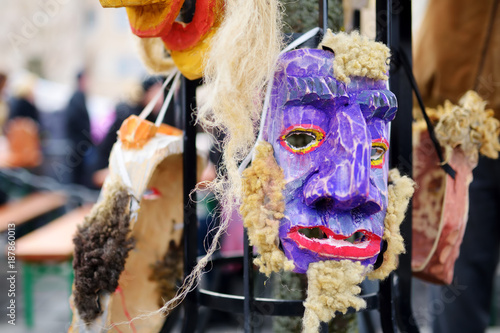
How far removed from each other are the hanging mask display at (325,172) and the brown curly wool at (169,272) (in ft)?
1.16

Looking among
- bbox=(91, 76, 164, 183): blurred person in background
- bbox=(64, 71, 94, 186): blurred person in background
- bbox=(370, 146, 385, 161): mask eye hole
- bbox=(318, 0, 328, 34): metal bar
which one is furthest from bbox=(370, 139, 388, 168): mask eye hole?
bbox=(64, 71, 94, 186): blurred person in background

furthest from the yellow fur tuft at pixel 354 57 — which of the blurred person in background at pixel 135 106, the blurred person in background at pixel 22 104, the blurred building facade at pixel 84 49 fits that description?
the blurred building facade at pixel 84 49

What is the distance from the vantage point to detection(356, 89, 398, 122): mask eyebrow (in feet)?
2.60

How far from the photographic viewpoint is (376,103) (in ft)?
2.62

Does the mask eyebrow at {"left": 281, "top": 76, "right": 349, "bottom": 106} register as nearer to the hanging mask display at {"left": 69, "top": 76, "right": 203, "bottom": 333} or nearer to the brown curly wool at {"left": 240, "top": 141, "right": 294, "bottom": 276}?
the brown curly wool at {"left": 240, "top": 141, "right": 294, "bottom": 276}

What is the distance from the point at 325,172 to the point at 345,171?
3 cm

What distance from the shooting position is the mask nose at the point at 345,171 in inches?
29.6

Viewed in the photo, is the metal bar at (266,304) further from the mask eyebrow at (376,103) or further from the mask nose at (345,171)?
the mask eyebrow at (376,103)

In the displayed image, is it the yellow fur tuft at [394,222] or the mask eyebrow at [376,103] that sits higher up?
the mask eyebrow at [376,103]

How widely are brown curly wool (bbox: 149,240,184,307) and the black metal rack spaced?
89 millimetres

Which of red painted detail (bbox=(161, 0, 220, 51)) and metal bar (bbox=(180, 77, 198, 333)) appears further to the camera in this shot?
metal bar (bbox=(180, 77, 198, 333))

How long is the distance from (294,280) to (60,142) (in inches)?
157

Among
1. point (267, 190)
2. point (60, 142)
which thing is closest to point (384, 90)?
point (267, 190)

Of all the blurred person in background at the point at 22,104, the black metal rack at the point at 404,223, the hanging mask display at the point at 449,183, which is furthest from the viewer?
the blurred person in background at the point at 22,104
